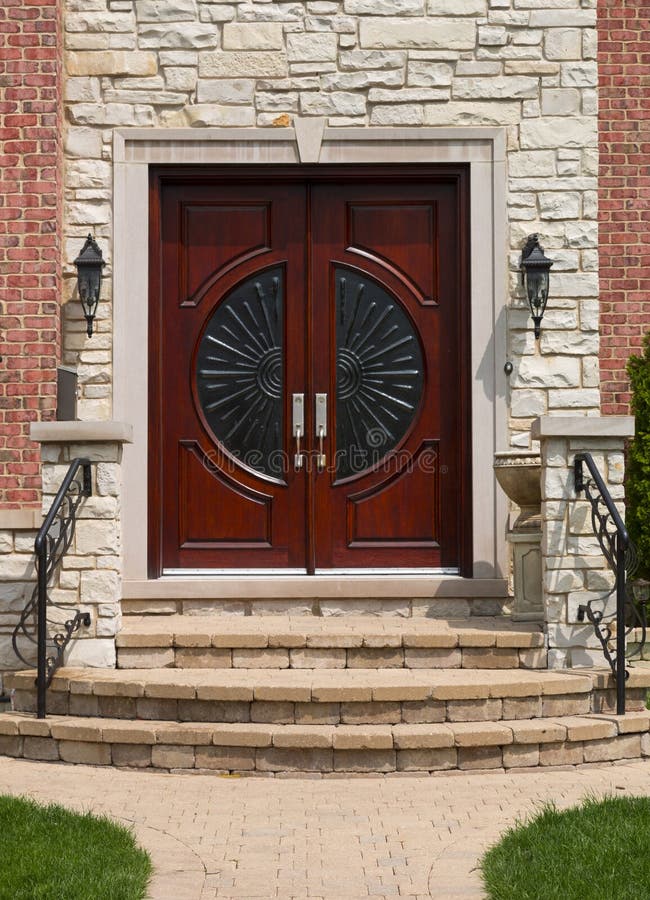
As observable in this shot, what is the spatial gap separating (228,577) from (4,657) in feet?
5.13

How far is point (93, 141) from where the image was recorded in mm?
7629

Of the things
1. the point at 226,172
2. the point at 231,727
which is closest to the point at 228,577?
the point at 231,727

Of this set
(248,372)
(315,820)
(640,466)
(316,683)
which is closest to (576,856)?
(315,820)

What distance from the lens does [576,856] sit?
4109 millimetres

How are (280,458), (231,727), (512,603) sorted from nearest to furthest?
(231,727) → (512,603) → (280,458)

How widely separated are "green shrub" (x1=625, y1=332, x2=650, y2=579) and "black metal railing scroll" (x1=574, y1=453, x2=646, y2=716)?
3.65ft

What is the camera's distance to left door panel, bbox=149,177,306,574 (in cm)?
775

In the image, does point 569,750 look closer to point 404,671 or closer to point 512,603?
point 404,671

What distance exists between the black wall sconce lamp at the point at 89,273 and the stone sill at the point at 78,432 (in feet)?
4.30

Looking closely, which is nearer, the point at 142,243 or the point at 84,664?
the point at 84,664

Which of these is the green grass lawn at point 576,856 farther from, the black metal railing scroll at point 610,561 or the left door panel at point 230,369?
the left door panel at point 230,369

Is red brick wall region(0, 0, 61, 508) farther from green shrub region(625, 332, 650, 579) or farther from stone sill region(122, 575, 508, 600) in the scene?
green shrub region(625, 332, 650, 579)

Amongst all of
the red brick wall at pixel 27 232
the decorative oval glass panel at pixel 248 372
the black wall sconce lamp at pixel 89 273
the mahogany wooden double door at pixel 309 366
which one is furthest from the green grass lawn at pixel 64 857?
the black wall sconce lamp at pixel 89 273

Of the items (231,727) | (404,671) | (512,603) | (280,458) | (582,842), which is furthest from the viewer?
(280,458)
